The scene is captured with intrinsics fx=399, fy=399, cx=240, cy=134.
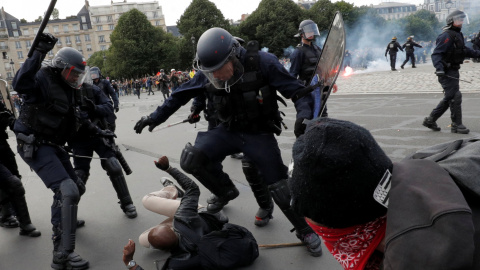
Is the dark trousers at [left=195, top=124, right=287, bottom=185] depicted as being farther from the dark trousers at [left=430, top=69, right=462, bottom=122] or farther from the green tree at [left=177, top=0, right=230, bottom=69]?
the green tree at [left=177, top=0, right=230, bottom=69]

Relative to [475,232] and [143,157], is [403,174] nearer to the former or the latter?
[475,232]

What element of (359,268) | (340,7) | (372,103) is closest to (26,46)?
(340,7)

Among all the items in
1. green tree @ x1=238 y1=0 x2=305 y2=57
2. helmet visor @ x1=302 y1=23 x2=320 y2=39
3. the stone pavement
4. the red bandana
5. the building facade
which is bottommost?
the stone pavement

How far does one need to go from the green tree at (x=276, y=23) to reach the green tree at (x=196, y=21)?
3947mm

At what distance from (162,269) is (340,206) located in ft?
6.67

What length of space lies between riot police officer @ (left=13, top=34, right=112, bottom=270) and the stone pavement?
14.5 inches

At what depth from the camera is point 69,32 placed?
3812 inches

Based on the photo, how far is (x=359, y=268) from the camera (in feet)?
3.81

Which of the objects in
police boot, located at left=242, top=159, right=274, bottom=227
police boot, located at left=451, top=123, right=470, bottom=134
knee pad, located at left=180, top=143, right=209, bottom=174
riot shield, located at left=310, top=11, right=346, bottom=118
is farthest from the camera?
police boot, located at left=451, top=123, right=470, bottom=134

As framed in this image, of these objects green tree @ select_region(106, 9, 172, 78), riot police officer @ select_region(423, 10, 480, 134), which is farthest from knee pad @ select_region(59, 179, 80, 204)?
green tree @ select_region(106, 9, 172, 78)

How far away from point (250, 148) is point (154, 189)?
2.37m

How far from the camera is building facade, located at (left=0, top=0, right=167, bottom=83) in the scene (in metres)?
90.2

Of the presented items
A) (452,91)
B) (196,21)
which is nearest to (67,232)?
(452,91)

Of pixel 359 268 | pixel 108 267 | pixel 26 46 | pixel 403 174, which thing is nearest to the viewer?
pixel 403 174
